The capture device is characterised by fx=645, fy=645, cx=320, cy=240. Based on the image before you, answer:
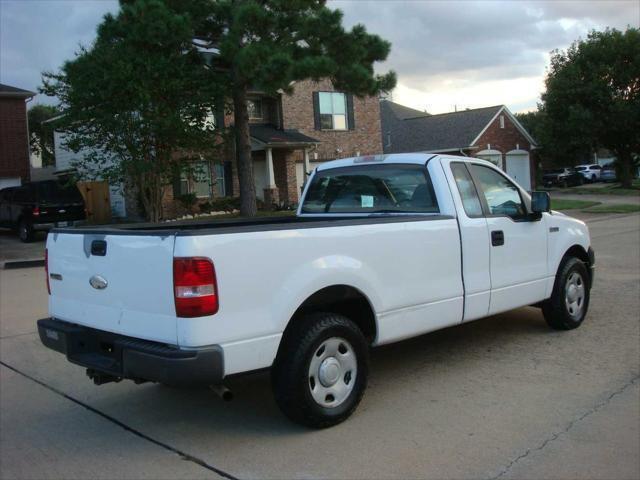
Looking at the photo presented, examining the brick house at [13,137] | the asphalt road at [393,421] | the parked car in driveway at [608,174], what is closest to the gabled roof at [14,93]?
the brick house at [13,137]

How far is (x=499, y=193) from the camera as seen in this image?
5.95 meters

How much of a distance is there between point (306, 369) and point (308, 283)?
21.6 inches

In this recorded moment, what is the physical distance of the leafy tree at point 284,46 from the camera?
58.2 feet

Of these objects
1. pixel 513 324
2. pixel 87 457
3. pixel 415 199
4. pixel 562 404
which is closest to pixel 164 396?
pixel 87 457

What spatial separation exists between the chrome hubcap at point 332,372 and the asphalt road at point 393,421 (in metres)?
0.23

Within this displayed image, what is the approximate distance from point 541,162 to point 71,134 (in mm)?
43108

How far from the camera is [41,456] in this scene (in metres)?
4.09

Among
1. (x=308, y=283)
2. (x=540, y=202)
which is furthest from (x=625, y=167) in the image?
(x=308, y=283)

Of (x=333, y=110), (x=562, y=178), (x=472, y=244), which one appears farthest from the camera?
(x=562, y=178)

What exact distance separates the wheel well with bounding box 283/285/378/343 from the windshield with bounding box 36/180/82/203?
16753 millimetres

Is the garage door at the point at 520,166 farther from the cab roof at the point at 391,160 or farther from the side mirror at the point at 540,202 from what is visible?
the cab roof at the point at 391,160

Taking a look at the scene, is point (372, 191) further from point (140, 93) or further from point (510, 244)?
point (140, 93)

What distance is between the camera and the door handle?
5547 mm

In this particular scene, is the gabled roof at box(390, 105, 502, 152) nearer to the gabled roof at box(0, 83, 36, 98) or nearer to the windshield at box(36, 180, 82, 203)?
the gabled roof at box(0, 83, 36, 98)
